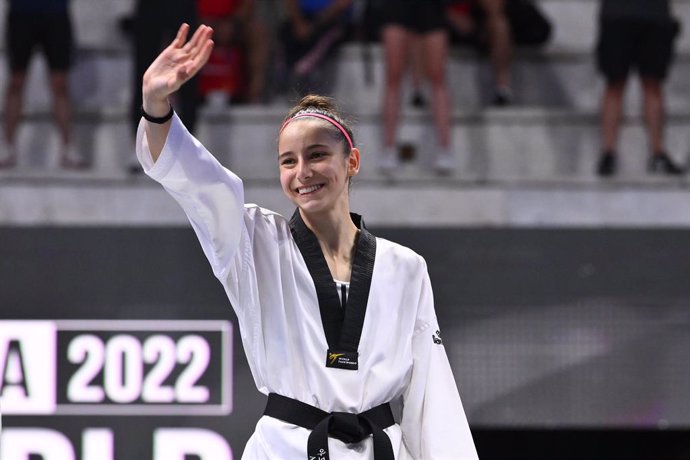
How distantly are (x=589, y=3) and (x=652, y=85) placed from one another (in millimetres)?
1386

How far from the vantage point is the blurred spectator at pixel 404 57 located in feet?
21.0

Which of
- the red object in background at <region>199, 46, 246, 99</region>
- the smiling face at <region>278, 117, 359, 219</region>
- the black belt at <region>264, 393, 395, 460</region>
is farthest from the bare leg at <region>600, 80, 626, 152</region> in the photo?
the black belt at <region>264, 393, 395, 460</region>

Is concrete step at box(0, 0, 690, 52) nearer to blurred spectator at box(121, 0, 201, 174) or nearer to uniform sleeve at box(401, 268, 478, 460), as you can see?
blurred spectator at box(121, 0, 201, 174)

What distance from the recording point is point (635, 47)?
6496 mm

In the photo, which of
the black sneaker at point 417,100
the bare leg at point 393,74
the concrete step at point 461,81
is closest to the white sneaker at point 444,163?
the bare leg at point 393,74

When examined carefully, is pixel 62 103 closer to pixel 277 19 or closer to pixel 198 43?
pixel 277 19

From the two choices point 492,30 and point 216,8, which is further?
point 492,30

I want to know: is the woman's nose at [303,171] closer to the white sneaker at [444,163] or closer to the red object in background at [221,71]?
the white sneaker at [444,163]

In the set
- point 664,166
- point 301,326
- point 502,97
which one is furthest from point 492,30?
point 301,326

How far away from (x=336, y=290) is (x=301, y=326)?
12cm

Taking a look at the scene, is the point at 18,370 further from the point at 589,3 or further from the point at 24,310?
the point at 589,3

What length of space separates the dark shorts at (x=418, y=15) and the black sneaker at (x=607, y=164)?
1120 millimetres

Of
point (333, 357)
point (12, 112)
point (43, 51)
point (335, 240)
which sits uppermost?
point (43, 51)

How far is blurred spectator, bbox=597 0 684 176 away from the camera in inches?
252
